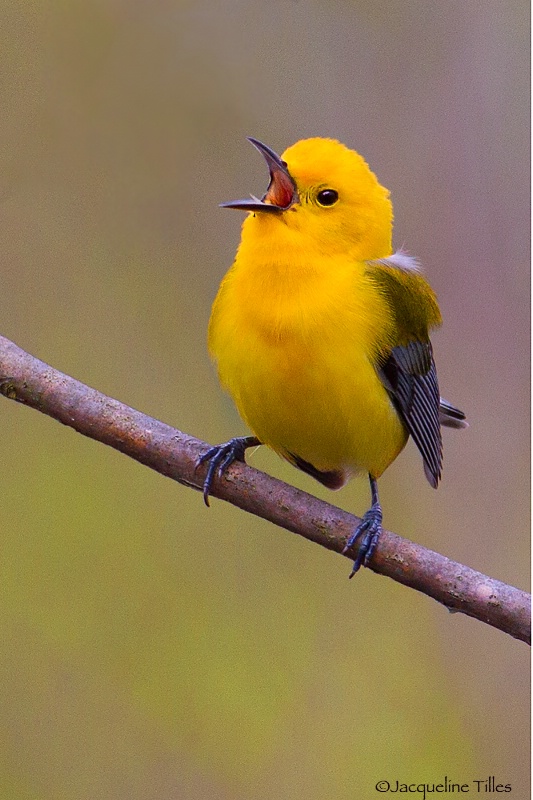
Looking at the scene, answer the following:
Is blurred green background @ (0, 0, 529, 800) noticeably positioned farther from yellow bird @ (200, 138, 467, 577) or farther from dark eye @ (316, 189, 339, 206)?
dark eye @ (316, 189, 339, 206)

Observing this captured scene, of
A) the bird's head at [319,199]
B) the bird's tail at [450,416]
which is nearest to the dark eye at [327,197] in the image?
the bird's head at [319,199]

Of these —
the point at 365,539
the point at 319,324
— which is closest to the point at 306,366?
the point at 319,324

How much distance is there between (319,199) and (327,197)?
1.4 inches

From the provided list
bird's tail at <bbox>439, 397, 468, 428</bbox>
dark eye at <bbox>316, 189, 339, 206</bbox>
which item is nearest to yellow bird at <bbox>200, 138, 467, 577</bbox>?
dark eye at <bbox>316, 189, 339, 206</bbox>

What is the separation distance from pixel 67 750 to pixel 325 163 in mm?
2245

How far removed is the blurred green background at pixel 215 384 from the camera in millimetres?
3732

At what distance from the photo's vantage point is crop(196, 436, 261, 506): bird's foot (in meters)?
3.08

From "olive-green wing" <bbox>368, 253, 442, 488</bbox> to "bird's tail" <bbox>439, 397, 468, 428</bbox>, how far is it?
357mm

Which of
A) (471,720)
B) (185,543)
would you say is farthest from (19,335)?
(471,720)

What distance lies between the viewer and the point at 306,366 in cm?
308

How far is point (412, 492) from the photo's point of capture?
14.6ft

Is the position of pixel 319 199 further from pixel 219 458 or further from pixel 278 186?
pixel 219 458

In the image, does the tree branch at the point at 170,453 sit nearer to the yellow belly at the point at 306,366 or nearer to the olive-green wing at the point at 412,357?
the yellow belly at the point at 306,366

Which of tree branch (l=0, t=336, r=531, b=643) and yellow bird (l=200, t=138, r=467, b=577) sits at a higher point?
yellow bird (l=200, t=138, r=467, b=577)
